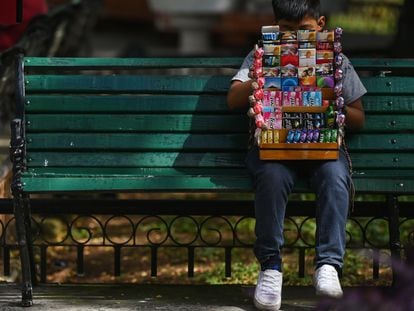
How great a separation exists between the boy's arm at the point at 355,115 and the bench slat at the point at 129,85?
24.3 inches

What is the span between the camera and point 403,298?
2.82 m

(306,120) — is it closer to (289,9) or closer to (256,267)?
(289,9)

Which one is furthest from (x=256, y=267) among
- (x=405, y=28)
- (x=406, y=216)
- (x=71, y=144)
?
(x=405, y=28)

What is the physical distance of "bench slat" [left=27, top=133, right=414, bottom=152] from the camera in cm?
518

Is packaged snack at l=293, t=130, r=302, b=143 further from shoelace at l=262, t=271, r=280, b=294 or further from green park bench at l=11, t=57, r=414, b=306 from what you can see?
shoelace at l=262, t=271, r=280, b=294

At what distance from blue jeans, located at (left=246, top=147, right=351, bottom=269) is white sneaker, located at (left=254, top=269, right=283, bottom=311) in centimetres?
5

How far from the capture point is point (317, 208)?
4730 millimetres

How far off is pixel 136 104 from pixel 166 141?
0.74 feet

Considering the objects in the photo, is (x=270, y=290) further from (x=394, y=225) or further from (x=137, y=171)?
(x=137, y=171)

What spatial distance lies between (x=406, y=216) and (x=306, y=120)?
2.95 feet

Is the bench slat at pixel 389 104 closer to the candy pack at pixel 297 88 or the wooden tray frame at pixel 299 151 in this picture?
the candy pack at pixel 297 88

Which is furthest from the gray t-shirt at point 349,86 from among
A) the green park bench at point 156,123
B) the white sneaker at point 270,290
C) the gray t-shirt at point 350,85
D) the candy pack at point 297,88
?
the white sneaker at point 270,290

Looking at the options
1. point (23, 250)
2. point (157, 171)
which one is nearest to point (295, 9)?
point (157, 171)

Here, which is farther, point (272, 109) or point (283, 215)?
point (272, 109)
